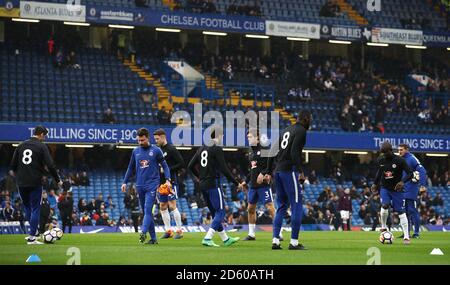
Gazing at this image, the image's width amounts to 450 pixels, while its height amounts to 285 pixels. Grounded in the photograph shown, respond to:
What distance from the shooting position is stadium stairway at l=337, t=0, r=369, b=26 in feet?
178

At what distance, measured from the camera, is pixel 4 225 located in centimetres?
3525

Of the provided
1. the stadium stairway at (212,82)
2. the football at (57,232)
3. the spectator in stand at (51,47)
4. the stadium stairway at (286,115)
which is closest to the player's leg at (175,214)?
the football at (57,232)

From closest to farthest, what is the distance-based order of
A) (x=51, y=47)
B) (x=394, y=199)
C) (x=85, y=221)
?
(x=394, y=199)
(x=85, y=221)
(x=51, y=47)

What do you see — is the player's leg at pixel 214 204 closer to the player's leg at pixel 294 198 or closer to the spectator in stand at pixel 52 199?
the player's leg at pixel 294 198

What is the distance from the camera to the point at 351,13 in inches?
2167

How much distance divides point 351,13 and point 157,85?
1359 centimetres

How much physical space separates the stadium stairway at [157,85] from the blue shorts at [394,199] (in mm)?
24341

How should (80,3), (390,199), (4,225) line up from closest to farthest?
(390,199), (4,225), (80,3)

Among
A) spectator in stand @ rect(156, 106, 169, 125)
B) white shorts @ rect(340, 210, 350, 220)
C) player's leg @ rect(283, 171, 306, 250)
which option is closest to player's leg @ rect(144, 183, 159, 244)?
player's leg @ rect(283, 171, 306, 250)

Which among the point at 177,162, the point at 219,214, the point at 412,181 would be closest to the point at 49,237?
the point at 177,162

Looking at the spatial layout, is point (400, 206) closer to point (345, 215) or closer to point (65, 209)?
point (65, 209)

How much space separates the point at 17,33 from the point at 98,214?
1403 cm
